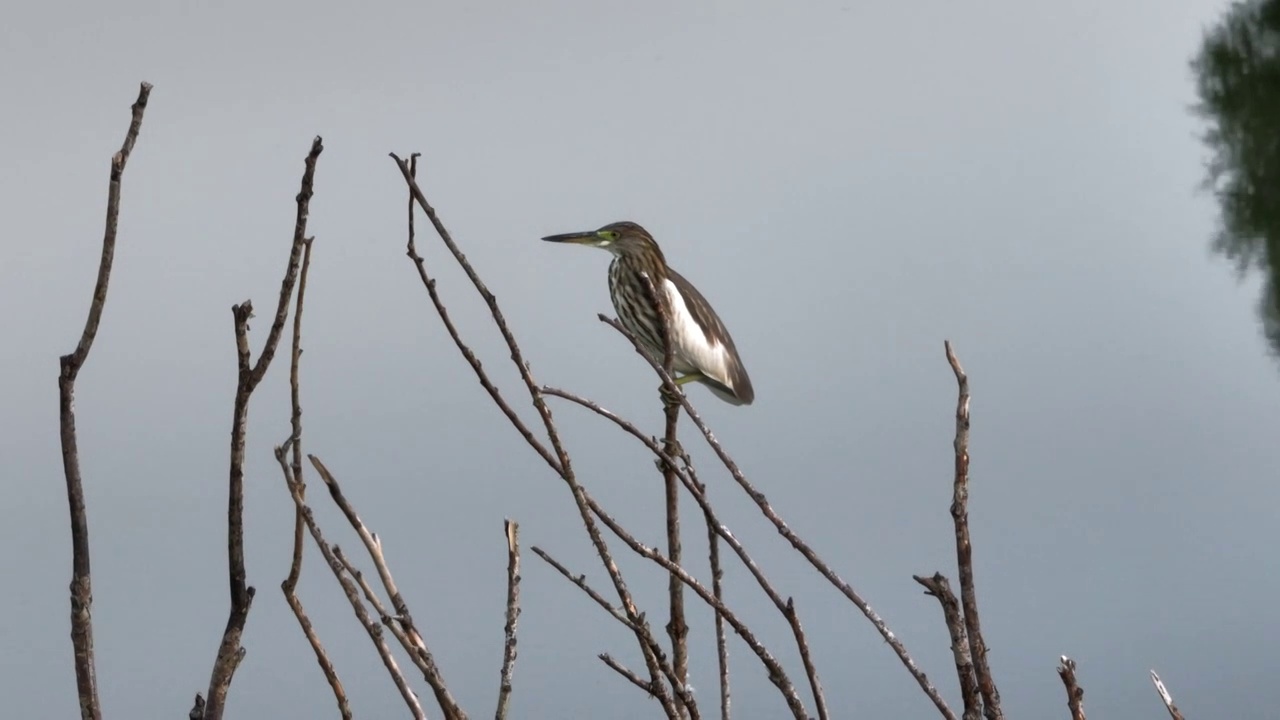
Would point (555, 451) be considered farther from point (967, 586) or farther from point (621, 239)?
point (621, 239)

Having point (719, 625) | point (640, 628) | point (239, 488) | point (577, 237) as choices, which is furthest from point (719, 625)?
point (577, 237)

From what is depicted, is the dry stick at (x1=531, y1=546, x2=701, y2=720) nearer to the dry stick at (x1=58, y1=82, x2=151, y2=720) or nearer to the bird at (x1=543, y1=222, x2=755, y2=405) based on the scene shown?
the dry stick at (x1=58, y1=82, x2=151, y2=720)

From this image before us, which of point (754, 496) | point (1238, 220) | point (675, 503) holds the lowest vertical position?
point (754, 496)

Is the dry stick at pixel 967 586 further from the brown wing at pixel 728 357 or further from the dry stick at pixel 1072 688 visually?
the brown wing at pixel 728 357

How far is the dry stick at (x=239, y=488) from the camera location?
59 centimetres

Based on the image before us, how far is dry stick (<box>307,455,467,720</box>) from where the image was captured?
729mm

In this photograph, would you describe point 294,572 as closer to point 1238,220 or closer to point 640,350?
point 640,350

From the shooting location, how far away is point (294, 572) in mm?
716

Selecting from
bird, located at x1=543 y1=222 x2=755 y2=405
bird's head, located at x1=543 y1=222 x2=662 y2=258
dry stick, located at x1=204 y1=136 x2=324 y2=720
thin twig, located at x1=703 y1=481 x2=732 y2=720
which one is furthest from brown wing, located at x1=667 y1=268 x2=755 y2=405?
dry stick, located at x1=204 y1=136 x2=324 y2=720

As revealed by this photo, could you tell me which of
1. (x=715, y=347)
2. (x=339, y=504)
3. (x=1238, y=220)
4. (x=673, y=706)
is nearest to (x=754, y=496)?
(x=673, y=706)

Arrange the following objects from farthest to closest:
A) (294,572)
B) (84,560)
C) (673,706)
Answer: (673,706)
(294,572)
(84,560)

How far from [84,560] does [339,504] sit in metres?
0.17

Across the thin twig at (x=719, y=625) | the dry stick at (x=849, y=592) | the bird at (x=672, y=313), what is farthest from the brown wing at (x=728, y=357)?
the dry stick at (x=849, y=592)

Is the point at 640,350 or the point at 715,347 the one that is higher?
the point at 715,347
